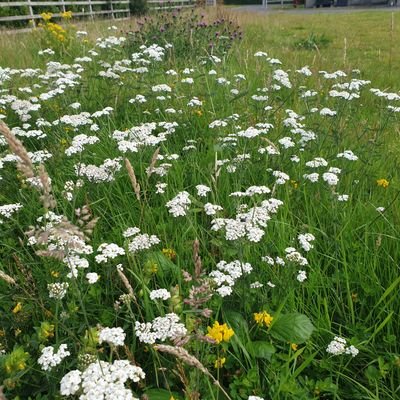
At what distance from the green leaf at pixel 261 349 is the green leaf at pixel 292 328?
59mm

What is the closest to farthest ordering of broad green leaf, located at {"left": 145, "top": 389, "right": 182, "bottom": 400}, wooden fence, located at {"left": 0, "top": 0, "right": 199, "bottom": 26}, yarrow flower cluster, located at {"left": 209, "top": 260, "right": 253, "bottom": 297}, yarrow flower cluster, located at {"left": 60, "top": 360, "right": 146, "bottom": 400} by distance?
yarrow flower cluster, located at {"left": 60, "top": 360, "right": 146, "bottom": 400} → broad green leaf, located at {"left": 145, "top": 389, "right": 182, "bottom": 400} → yarrow flower cluster, located at {"left": 209, "top": 260, "right": 253, "bottom": 297} → wooden fence, located at {"left": 0, "top": 0, "right": 199, "bottom": 26}

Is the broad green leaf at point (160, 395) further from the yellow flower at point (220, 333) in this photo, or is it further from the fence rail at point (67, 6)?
the fence rail at point (67, 6)

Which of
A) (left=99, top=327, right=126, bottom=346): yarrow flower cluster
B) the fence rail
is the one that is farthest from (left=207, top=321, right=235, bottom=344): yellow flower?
the fence rail

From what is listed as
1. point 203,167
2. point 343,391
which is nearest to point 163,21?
point 203,167

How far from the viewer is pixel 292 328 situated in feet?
5.83

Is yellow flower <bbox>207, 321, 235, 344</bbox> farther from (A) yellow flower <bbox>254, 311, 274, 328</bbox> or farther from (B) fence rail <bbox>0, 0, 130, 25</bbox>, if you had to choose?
(B) fence rail <bbox>0, 0, 130, 25</bbox>

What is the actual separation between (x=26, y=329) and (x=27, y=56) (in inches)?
213

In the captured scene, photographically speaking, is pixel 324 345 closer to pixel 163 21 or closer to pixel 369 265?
pixel 369 265

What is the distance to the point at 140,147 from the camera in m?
2.87

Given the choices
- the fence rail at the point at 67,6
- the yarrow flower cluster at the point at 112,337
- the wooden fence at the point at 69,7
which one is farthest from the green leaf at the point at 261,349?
the fence rail at the point at 67,6

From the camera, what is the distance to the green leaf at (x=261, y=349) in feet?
5.69

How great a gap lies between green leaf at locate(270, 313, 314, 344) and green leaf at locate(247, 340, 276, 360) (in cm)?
6

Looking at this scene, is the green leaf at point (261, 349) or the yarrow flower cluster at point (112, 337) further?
the green leaf at point (261, 349)

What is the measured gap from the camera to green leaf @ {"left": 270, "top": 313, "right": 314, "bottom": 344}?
1756 mm
